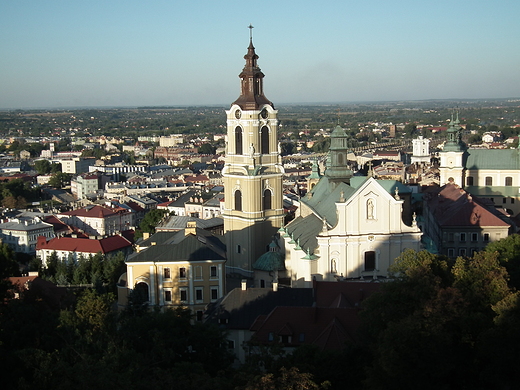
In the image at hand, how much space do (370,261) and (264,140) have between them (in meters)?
10.2

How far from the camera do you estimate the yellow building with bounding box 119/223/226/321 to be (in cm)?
4056

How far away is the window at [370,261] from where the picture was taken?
126ft

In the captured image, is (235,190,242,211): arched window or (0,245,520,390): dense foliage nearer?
(0,245,520,390): dense foliage

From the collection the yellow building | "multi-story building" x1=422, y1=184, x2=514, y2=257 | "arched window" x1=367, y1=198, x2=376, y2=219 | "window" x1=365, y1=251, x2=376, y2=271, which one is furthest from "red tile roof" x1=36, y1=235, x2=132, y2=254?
"arched window" x1=367, y1=198, x2=376, y2=219

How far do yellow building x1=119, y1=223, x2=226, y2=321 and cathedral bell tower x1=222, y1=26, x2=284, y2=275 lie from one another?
14.5 feet

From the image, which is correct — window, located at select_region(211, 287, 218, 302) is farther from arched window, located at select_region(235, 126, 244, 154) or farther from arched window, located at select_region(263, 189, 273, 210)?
arched window, located at select_region(235, 126, 244, 154)

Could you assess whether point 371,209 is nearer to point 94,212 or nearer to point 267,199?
point 267,199

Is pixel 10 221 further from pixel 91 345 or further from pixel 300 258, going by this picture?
pixel 91 345

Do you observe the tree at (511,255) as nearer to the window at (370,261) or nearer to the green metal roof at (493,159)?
the window at (370,261)

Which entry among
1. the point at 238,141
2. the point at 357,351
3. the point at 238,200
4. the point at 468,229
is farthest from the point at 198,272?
the point at 468,229

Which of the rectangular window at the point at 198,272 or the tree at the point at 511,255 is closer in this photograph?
the tree at the point at 511,255

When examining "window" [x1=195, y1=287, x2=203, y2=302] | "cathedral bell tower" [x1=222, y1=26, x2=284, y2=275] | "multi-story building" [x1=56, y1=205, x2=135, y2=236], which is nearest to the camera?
"window" [x1=195, y1=287, x2=203, y2=302]

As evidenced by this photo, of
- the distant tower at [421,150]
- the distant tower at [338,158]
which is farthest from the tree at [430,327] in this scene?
the distant tower at [421,150]

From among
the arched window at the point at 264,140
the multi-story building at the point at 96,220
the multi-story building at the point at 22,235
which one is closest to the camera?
the arched window at the point at 264,140
